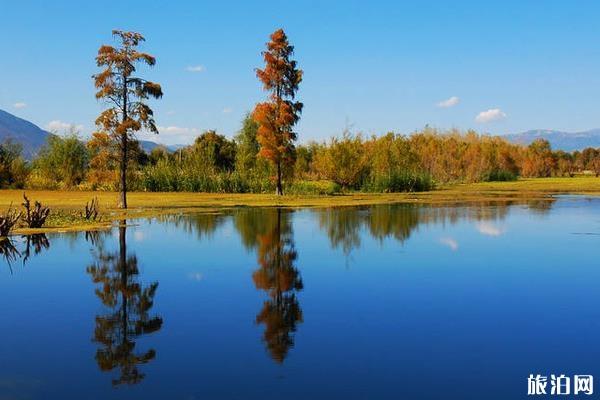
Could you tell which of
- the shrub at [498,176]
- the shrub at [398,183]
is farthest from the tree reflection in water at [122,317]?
the shrub at [498,176]

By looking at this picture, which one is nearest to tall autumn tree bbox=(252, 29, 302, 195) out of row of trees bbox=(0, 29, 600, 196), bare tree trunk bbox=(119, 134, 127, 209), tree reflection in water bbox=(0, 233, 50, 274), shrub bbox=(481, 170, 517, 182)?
row of trees bbox=(0, 29, 600, 196)

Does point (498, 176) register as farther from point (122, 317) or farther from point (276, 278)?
point (122, 317)

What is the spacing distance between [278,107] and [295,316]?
3571 centimetres

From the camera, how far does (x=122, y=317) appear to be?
32.3 ft

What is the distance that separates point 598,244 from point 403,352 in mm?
12106

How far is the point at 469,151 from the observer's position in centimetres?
7644

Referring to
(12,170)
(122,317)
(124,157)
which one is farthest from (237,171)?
(122,317)

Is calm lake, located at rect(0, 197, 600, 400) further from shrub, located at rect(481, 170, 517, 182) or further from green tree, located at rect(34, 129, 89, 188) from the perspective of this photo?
shrub, located at rect(481, 170, 517, 182)

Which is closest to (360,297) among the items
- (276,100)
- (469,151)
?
(276,100)

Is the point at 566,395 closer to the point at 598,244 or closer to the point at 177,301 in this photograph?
the point at 177,301

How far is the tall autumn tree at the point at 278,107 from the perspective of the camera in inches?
1720

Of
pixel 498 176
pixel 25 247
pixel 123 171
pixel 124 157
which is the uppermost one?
pixel 124 157

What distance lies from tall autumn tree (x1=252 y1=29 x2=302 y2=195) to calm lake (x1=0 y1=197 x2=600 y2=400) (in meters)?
25.3

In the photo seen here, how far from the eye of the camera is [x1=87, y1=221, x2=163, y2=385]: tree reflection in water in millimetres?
7660
